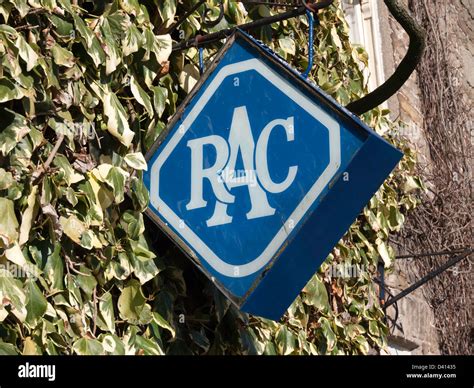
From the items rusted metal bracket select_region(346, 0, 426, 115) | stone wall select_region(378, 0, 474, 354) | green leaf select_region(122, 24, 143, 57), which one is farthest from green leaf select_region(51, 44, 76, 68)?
stone wall select_region(378, 0, 474, 354)

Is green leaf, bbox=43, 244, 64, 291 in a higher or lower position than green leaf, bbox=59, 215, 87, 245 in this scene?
lower

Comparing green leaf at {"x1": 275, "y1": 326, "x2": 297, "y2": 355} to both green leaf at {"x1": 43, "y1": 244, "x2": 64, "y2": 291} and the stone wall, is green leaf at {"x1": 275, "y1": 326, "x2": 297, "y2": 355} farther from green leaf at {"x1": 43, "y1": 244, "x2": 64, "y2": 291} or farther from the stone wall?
the stone wall

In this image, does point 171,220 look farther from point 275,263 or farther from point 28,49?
point 28,49

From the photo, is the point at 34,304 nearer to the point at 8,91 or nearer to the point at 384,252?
the point at 8,91

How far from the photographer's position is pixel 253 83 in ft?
9.93

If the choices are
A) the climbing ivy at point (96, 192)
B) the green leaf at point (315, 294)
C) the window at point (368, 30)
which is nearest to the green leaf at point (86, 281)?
the climbing ivy at point (96, 192)

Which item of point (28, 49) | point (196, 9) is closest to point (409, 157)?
point (196, 9)

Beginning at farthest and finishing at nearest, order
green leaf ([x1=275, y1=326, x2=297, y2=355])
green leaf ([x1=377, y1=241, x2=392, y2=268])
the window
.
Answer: the window → green leaf ([x1=377, y1=241, x2=392, y2=268]) → green leaf ([x1=275, y1=326, x2=297, y2=355])

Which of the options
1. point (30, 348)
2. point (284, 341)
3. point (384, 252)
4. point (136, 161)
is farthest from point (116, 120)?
point (384, 252)

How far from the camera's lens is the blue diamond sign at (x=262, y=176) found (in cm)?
281

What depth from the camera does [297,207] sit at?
9.29ft

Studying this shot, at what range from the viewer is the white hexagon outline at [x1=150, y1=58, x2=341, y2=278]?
2.82 metres

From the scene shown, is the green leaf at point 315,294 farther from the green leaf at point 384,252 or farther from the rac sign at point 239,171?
the rac sign at point 239,171
